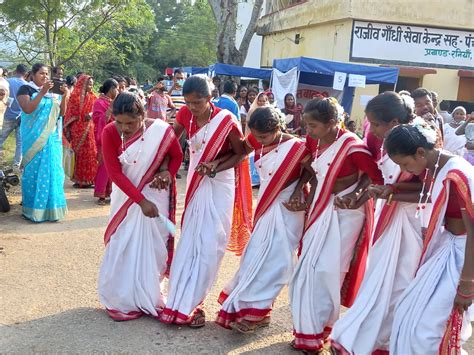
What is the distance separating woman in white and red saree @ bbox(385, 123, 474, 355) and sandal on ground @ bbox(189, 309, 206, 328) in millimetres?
1350

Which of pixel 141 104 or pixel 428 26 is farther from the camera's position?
pixel 428 26

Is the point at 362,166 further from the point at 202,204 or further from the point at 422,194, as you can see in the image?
the point at 202,204

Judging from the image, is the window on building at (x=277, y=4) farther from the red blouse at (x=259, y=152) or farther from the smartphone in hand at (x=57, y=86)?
the red blouse at (x=259, y=152)

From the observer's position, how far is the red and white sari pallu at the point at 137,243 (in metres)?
3.55

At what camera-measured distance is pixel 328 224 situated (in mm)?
3209

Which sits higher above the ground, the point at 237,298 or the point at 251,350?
the point at 237,298

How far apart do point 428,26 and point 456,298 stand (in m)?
15.9

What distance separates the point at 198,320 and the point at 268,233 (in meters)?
0.78

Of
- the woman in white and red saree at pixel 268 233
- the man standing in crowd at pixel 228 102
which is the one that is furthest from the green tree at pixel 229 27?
the woman in white and red saree at pixel 268 233

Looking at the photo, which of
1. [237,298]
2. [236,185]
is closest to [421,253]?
[237,298]

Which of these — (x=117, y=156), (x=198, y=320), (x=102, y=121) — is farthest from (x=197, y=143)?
(x=102, y=121)

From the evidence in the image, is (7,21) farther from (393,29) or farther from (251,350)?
(251,350)

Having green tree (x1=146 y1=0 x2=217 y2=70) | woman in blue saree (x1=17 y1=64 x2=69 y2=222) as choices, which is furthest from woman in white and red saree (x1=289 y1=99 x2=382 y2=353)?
green tree (x1=146 y1=0 x2=217 y2=70)

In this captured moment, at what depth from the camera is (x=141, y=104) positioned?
348 centimetres
